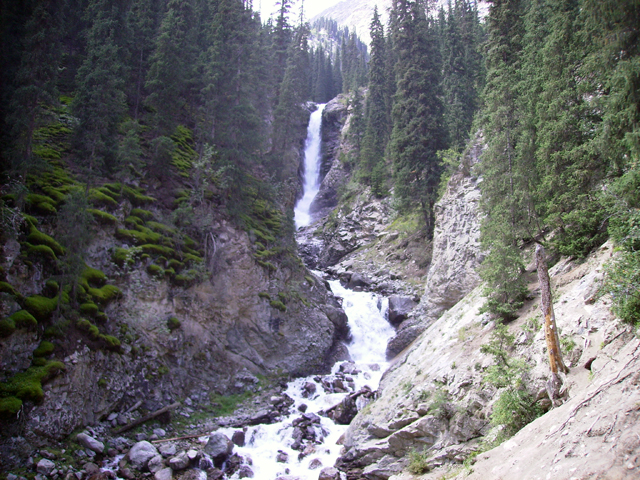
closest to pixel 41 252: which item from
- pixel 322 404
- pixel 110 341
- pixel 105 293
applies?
pixel 105 293

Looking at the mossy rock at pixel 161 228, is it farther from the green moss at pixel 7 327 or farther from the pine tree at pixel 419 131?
the pine tree at pixel 419 131

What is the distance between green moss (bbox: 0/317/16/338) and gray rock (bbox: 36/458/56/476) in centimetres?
393

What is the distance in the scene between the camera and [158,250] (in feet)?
65.0

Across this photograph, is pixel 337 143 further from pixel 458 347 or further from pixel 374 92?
pixel 458 347

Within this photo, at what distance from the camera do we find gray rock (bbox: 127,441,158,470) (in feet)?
44.2

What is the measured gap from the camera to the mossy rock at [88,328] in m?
14.6

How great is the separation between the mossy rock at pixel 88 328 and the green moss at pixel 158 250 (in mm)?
4838

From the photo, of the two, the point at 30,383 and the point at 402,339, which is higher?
the point at 30,383

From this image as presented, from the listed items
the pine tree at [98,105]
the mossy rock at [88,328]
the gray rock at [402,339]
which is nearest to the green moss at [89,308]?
the mossy rock at [88,328]

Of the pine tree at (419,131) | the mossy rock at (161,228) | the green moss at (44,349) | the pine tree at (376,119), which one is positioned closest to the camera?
the green moss at (44,349)

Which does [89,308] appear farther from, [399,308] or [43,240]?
[399,308]

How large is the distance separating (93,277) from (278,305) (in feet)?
36.4

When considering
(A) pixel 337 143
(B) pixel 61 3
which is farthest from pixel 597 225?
(A) pixel 337 143

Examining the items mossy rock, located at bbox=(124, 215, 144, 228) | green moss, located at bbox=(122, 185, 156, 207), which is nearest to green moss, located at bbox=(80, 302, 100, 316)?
mossy rock, located at bbox=(124, 215, 144, 228)
